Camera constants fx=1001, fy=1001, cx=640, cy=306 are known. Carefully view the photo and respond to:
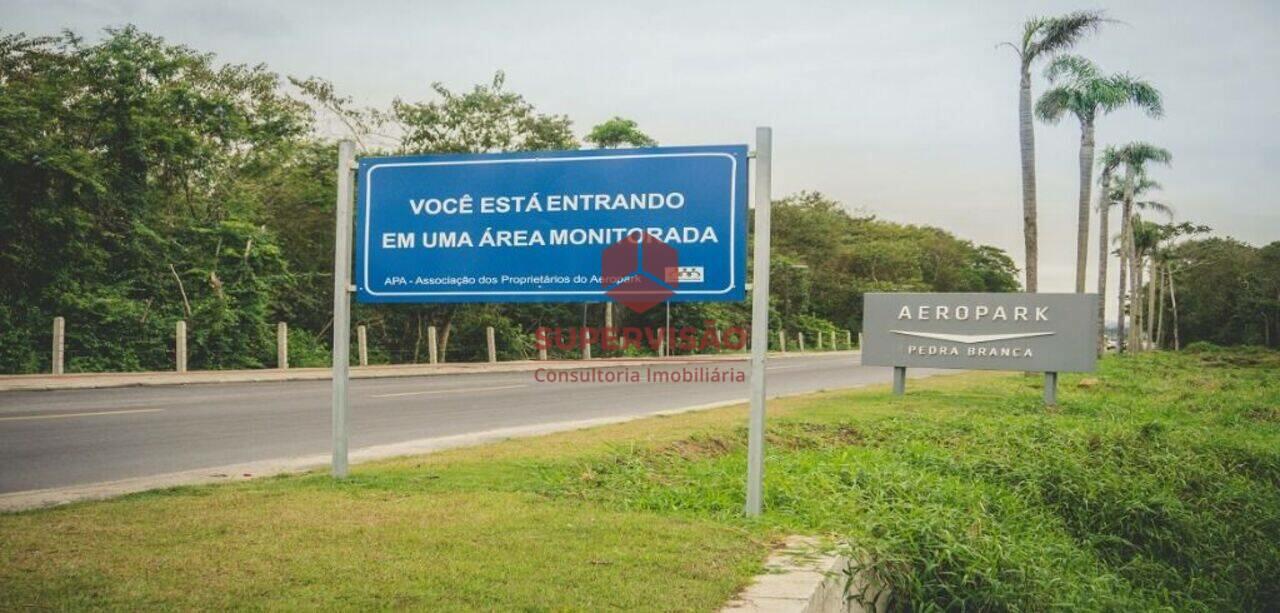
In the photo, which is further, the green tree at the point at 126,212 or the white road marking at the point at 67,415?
the green tree at the point at 126,212

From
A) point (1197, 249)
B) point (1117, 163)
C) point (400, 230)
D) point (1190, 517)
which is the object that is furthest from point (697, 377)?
point (1197, 249)

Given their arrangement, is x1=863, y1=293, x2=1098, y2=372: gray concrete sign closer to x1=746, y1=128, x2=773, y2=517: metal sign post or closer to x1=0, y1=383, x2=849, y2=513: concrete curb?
x1=0, y1=383, x2=849, y2=513: concrete curb

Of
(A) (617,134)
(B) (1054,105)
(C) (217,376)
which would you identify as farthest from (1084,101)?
(C) (217,376)

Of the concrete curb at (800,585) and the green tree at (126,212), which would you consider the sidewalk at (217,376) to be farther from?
the concrete curb at (800,585)

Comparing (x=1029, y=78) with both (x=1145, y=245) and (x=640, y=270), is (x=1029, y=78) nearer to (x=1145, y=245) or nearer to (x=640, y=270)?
(x=640, y=270)

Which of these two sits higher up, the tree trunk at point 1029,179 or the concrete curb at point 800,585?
the tree trunk at point 1029,179

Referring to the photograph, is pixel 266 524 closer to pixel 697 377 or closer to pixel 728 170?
pixel 728 170

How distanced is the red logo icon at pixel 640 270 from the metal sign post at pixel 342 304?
1.94m

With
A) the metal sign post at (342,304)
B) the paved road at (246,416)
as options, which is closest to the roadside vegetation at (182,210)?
the paved road at (246,416)

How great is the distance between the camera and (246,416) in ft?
40.3

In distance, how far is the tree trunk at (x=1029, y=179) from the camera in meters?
25.8

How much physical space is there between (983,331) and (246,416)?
10.9 meters

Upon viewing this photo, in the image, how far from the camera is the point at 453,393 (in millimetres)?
16875

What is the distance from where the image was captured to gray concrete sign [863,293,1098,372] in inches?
602
